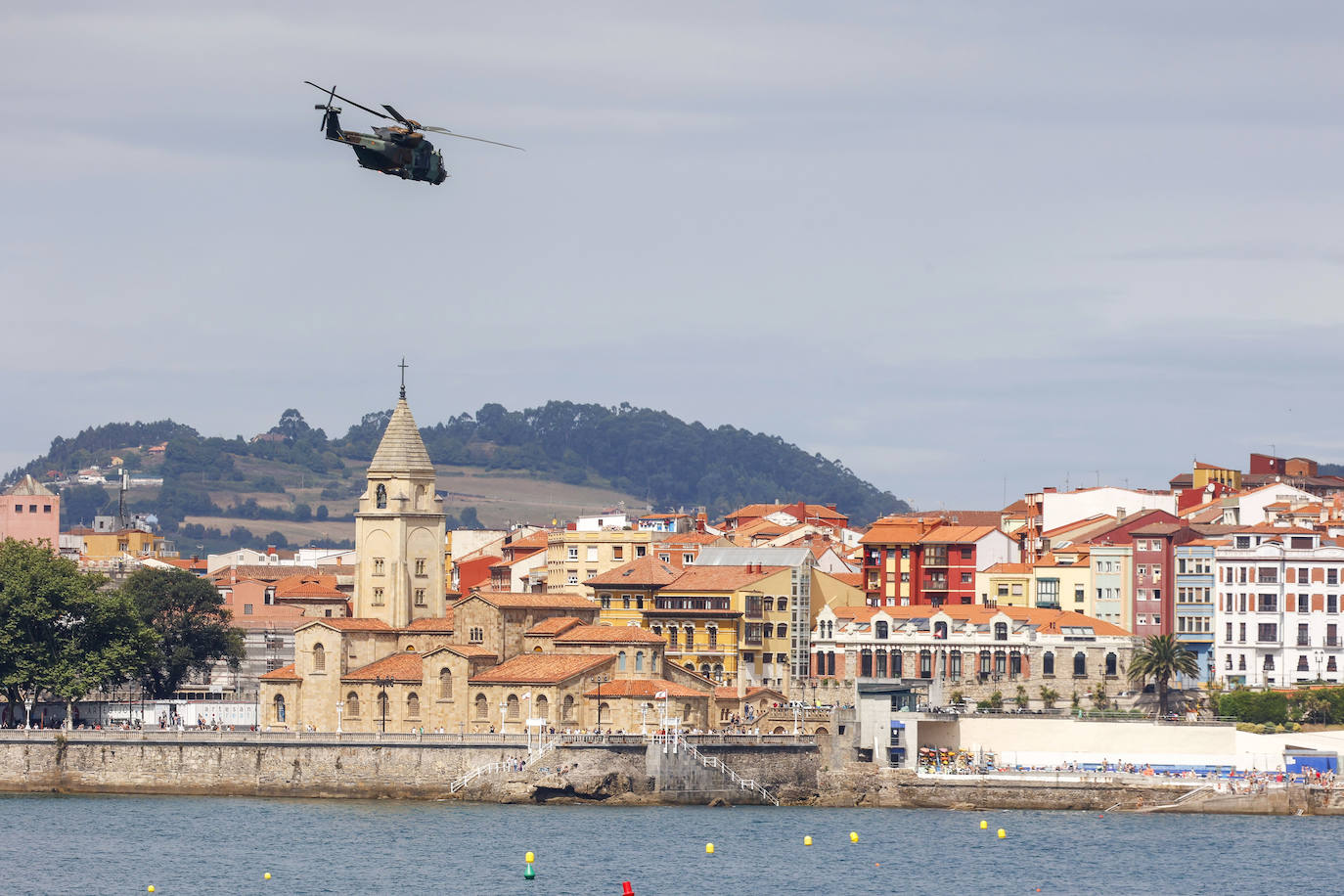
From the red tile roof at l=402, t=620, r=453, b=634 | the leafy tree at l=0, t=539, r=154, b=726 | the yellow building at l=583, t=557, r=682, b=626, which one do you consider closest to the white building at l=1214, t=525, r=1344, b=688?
the yellow building at l=583, t=557, r=682, b=626

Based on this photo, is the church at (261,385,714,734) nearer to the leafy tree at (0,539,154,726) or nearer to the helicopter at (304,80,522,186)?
the leafy tree at (0,539,154,726)

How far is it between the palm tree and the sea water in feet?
51.0

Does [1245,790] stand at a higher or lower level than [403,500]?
lower

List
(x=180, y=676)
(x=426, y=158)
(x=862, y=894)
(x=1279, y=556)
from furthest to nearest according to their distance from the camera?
1. (x=180, y=676)
2. (x=1279, y=556)
3. (x=862, y=894)
4. (x=426, y=158)

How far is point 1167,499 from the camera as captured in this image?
455 ft

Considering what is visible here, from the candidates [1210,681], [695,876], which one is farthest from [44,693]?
[1210,681]

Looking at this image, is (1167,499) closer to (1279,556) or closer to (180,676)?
(1279,556)

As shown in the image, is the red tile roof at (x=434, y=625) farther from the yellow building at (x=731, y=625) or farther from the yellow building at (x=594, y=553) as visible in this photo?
the yellow building at (x=594, y=553)

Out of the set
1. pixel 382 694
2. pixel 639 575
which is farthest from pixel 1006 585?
pixel 382 694

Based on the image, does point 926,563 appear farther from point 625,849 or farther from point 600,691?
point 625,849

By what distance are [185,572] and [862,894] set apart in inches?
2506

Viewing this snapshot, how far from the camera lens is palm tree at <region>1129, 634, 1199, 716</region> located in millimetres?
111125

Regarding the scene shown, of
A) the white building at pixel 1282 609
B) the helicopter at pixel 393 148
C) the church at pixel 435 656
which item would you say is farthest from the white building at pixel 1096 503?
the helicopter at pixel 393 148

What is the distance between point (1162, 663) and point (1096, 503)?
95.2 ft
